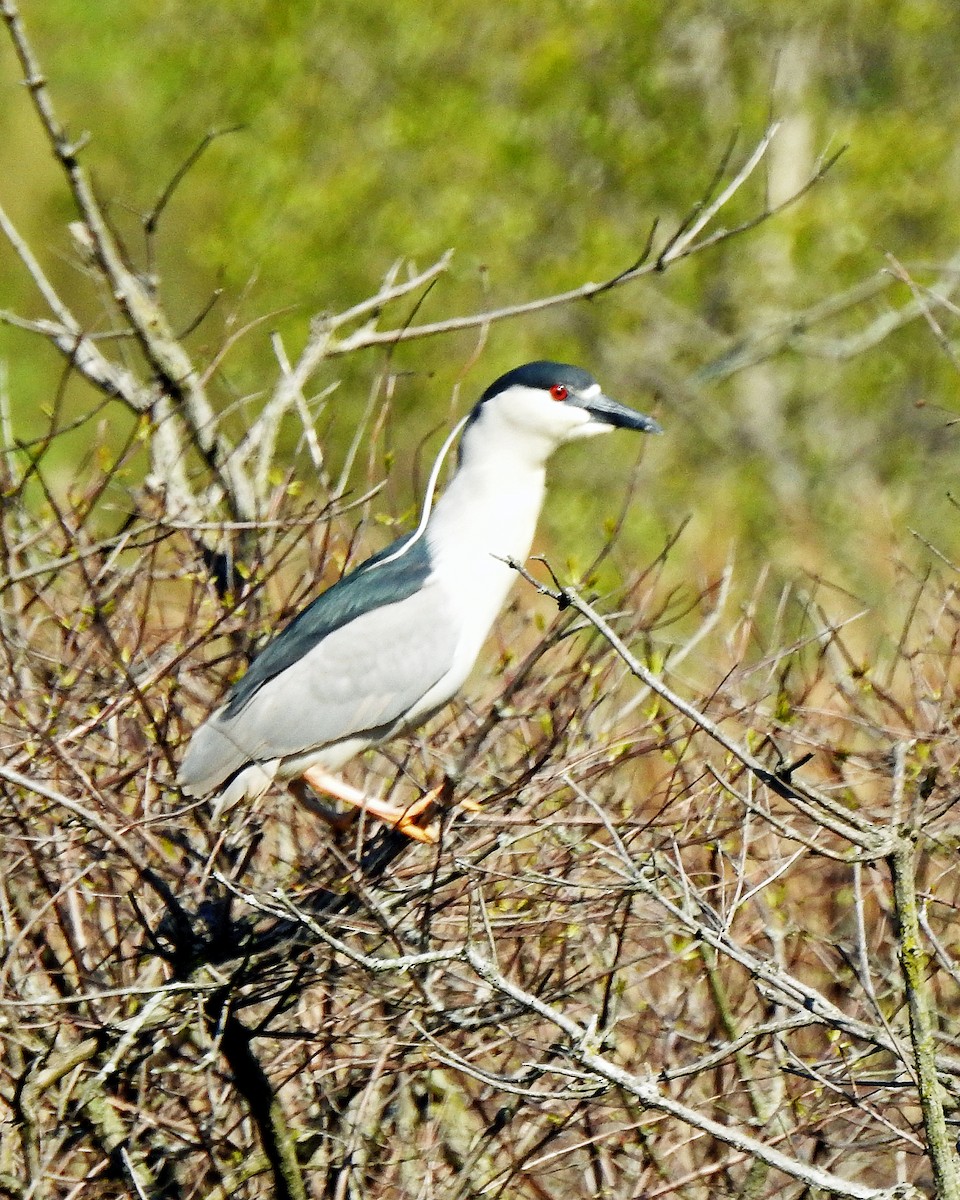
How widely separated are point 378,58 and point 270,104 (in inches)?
34.5

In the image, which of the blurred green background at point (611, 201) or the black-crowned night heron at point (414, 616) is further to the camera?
the blurred green background at point (611, 201)

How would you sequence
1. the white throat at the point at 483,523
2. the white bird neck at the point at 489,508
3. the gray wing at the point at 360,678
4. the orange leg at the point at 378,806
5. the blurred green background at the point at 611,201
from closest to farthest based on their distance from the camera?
the orange leg at the point at 378,806 → the gray wing at the point at 360,678 → the white throat at the point at 483,523 → the white bird neck at the point at 489,508 → the blurred green background at the point at 611,201

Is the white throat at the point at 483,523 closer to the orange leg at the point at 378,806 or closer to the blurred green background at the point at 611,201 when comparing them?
the orange leg at the point at 378,806

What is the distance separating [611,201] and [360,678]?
27.4 ft

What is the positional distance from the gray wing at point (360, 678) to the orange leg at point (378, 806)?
93 millimetres

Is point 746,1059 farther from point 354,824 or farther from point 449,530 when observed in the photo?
point 449,530

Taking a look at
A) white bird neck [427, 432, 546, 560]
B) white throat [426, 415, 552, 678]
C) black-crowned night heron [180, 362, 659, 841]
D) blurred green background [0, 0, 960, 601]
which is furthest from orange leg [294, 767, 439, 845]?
blurred green background [0, 0, 960, 601]

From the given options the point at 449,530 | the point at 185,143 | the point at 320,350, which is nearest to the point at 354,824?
the point at 449,530

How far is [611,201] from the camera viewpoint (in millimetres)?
12008

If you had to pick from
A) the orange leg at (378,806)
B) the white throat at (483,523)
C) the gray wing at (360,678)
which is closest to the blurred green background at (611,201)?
the white throat at (483,523)

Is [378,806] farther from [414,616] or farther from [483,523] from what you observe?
[483,523]

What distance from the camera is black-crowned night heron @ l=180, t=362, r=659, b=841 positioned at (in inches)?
161

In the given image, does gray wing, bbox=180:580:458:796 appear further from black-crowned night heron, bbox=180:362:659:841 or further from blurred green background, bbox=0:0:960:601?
blurred green background, bbox=0:0:960:601

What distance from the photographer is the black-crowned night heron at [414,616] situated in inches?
161
